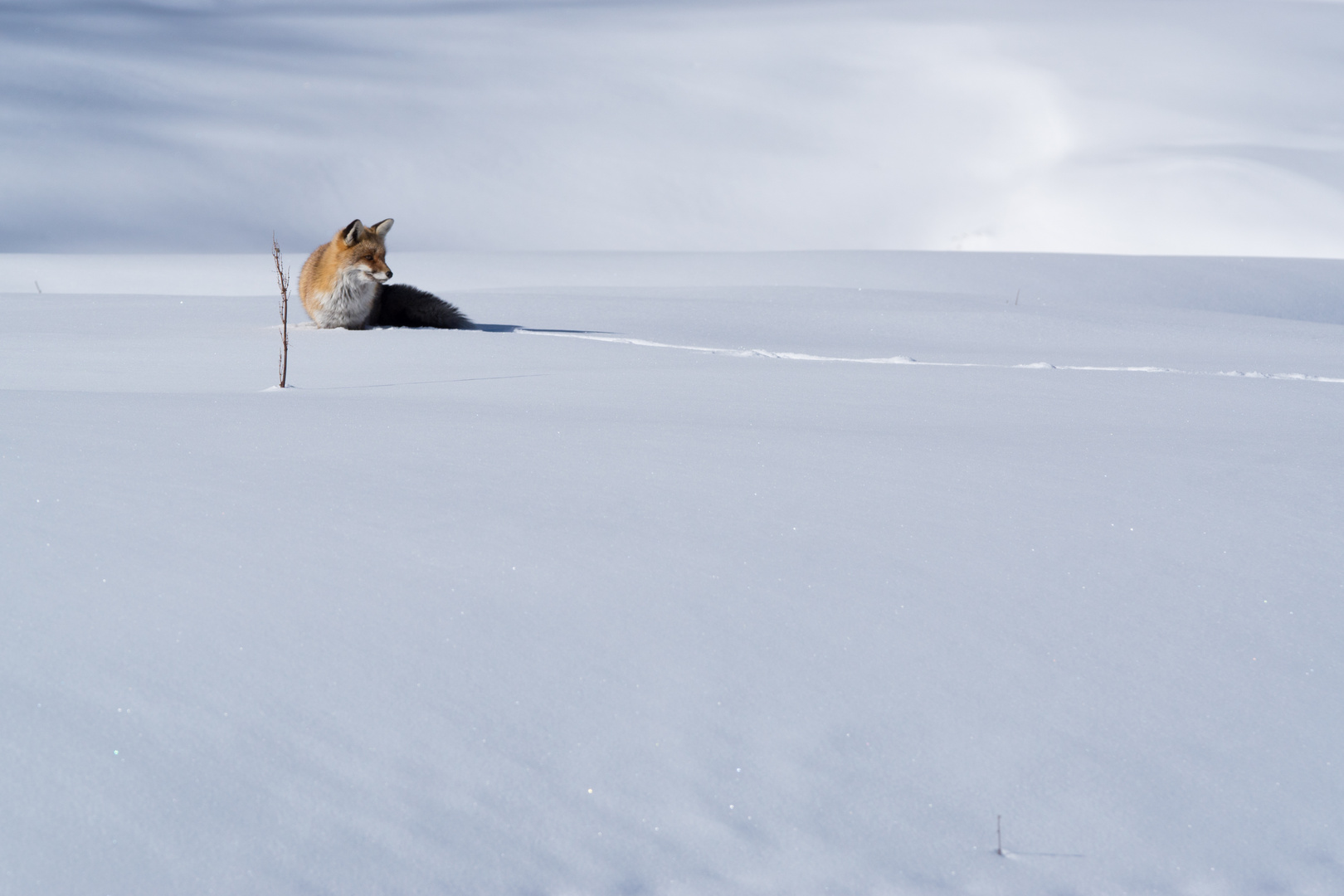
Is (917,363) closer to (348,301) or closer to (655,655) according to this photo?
(348,301)

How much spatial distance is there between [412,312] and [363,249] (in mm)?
557

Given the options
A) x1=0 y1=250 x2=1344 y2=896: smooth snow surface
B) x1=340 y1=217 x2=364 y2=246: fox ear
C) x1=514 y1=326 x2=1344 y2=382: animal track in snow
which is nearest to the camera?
x1=0 y1=250 x2=1344 y2=896: smooth snow surface

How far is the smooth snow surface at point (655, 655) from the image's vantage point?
4.09 ft

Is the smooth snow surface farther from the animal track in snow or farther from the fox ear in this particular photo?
the fox ear

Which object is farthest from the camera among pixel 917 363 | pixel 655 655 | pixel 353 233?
pixel 353 233

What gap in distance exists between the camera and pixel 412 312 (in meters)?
7.02

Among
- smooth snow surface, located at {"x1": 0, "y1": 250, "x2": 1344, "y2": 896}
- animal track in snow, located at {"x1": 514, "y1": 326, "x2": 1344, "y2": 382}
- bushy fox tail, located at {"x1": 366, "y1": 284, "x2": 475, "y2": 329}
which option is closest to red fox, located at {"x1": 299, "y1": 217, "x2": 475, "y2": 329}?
bushy fox tail, located at {"x1": 366, "y1": 284, "x2": 475, "y2": 329}

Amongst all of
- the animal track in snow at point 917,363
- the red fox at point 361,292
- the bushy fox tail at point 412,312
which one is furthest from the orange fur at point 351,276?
the animal track in snow at point 917,363

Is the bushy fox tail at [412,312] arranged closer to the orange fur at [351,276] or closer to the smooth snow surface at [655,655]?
the orange fur at [351,276]

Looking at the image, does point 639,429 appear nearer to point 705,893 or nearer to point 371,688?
point 371,688

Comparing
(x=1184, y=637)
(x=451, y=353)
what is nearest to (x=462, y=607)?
(x=1184, y=637)

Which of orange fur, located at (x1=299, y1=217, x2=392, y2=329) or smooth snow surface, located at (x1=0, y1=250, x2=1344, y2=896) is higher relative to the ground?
smooth snow surface, located at (x1=0, y1=250, x2=1344, y2=896)

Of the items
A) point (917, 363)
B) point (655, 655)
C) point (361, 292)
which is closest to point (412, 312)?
point (361, 292)

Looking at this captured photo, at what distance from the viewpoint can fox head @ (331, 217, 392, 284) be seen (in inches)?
258
